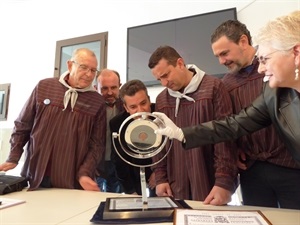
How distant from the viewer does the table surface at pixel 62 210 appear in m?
0.82

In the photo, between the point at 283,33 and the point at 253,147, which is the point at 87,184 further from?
the point at 283,33

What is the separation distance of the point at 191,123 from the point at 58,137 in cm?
71

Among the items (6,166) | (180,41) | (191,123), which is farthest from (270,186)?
(180,41)

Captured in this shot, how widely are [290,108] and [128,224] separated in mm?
697

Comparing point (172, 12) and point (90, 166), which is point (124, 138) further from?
point (172, 12)

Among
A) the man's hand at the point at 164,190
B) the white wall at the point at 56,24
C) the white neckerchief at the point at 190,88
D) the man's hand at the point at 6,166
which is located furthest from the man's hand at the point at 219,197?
the white wall at the point at 56,24

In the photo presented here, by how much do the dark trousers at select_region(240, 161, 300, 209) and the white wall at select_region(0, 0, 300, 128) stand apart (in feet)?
5.14

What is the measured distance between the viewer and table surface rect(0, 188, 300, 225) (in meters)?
0.82

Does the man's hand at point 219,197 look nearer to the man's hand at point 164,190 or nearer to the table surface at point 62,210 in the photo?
the table surface at point 62,210

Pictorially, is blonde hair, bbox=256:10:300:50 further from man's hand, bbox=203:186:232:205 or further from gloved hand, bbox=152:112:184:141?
man's hand, bbox=203:186:232:205

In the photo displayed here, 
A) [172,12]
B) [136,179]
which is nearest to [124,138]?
[136,179]

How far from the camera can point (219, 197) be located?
1.02 m

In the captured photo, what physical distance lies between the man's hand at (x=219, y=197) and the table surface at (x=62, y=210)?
3 cm

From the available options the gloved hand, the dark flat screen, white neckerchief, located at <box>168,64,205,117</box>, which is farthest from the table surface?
the dark flat screen
